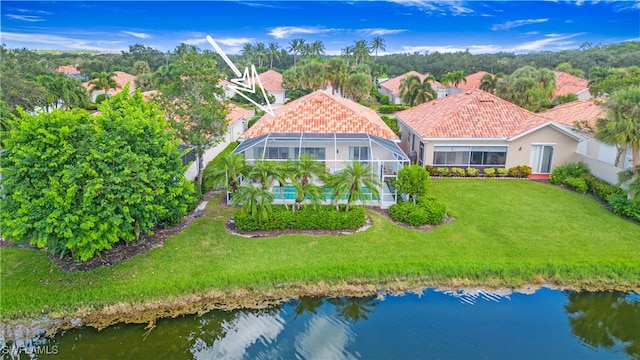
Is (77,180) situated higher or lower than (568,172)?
higher

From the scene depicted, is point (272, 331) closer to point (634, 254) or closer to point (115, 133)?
point (115, 133)

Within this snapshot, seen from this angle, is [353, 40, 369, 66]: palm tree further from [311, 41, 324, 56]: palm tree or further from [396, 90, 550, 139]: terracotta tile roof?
[396, 90, 550, 139]: terracotta tile roof

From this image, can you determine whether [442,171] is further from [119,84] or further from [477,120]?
[119,84]

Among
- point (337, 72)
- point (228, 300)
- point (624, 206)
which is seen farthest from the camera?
point (337, 72)

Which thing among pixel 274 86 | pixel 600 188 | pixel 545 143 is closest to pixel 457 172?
pixel 545 143

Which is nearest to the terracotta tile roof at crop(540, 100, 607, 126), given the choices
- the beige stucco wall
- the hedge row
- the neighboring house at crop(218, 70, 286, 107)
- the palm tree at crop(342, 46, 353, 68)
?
the beige stucco wall
